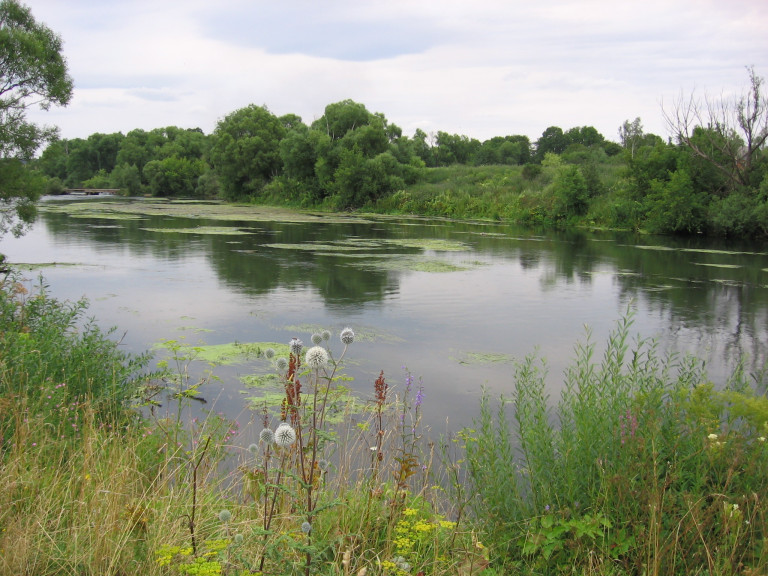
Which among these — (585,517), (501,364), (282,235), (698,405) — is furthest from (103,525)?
(282,235)

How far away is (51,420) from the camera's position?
14.6 ft

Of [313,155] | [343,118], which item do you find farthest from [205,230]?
[343,118]

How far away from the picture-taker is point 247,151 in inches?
2042

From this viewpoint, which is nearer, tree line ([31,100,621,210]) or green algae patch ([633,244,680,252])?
green algae patch ([633,244,680,252])

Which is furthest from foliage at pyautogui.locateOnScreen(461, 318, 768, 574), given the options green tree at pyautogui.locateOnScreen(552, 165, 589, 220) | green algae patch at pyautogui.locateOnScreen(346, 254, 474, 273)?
green tree at pyautogui.locateOnScreen(552, 165, 589, 220)

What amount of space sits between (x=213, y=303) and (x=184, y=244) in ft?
33.6

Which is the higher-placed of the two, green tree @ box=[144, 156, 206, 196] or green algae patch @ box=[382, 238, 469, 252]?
green tree @ box=[144, 156, 206, 196]

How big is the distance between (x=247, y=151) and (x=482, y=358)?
47067 mm

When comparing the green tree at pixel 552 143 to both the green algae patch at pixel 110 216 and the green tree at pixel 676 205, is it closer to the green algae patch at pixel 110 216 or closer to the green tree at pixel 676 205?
the green tree at pixel 676 205

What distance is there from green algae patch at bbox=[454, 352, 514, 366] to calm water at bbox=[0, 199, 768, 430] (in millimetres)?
30

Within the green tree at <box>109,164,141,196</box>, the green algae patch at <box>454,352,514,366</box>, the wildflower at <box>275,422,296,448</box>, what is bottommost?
the green algae patch at <box>454,352,514,366</box>

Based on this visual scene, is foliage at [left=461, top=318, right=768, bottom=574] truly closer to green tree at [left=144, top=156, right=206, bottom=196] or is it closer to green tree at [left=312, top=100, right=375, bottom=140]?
green tree at [left=312, top=100, right=375, bottom=140]

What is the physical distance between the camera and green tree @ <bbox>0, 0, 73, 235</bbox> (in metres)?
17.8

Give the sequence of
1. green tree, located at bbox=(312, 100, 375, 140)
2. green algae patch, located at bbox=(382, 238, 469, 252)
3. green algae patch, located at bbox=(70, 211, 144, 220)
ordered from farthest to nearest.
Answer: green tree, located at bbox=(312, 100, 375, 140) < green algae patch, located at bbox=(70, 211, 144, 220) < green algae patch, located at bbox=(382, 238, 469, 252)
